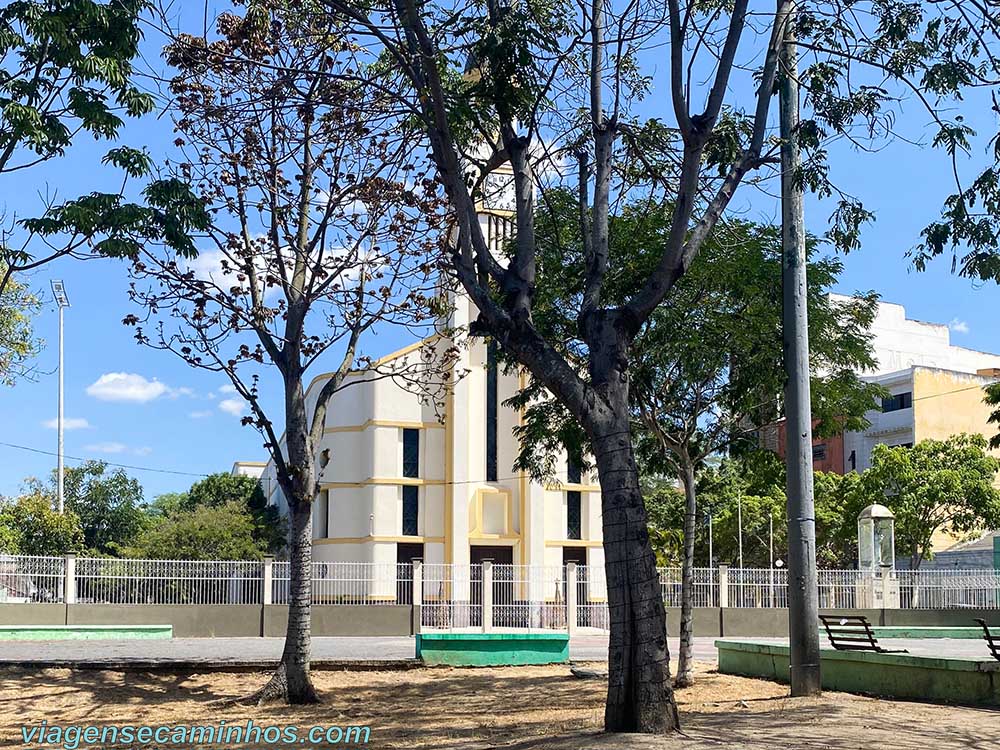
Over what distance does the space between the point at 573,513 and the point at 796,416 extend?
3362cm

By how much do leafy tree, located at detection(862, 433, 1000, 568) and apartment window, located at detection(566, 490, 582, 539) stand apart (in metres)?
12.0

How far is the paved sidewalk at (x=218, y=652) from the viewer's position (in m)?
17.3

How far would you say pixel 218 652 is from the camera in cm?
2158

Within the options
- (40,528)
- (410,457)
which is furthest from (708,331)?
(40,528)

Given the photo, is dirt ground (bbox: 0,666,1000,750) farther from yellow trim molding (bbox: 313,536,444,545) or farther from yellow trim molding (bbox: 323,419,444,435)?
yellow trim molding (bbox: 323,419,444,435)

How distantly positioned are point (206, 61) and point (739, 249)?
24.6 feet

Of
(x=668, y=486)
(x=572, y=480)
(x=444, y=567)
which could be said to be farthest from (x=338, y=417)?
(x=668, y=486)

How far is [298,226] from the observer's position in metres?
16.0

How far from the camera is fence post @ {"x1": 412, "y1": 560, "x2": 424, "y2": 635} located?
29.2 metres

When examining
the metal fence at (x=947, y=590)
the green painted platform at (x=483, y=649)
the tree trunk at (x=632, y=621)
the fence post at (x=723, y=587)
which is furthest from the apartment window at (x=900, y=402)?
the tree trunk at (x=632, y=621)

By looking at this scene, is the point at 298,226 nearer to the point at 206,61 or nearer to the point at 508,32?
the point at 206,61

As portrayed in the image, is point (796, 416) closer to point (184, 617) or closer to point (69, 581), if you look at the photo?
point (184, 617)

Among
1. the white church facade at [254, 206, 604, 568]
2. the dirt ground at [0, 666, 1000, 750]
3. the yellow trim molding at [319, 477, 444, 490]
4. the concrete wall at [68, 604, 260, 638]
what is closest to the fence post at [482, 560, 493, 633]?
the concrete wall at [68, 604, 260, 638]

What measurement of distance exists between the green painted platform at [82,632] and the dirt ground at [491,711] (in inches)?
329
